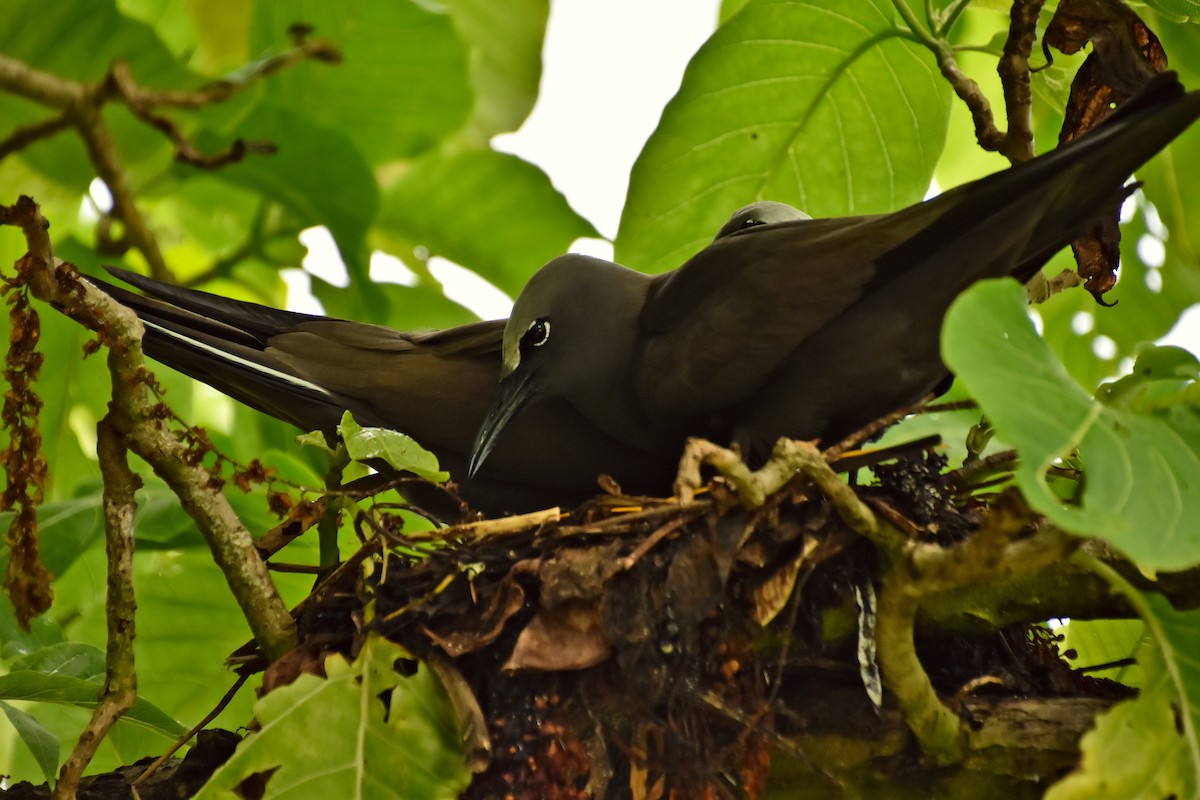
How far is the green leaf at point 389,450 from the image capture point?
202 cm

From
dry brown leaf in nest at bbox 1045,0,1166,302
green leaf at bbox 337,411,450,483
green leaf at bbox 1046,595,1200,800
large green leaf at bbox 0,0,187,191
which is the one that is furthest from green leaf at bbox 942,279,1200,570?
large green leaf at bbox 0,0,187,191

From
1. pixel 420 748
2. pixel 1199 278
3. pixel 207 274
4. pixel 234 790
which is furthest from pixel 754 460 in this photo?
pixel 207 274

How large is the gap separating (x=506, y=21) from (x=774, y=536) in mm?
2338

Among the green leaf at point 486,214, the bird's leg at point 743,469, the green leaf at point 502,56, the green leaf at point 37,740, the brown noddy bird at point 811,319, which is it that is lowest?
the green leaf at point 37,740

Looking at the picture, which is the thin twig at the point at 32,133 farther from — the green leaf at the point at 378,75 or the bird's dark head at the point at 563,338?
the bird's dark head at the point at 563,338

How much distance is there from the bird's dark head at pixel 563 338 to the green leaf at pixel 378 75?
2.37 ft

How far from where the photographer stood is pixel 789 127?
294 cm

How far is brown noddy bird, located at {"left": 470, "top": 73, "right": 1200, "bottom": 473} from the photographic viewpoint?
1.97m

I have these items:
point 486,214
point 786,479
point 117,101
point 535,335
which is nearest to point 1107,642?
point 786,479

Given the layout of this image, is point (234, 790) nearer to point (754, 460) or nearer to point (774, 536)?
point (774, 536)

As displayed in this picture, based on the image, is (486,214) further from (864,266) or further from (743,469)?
(743,469)

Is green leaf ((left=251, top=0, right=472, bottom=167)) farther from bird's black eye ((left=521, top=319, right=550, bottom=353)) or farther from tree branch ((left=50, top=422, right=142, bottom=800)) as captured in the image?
tree branch ((left=50, top=422, right=142, bottom=800))

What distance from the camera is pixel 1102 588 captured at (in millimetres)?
1835

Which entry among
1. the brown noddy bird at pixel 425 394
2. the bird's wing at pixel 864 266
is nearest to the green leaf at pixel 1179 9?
the bird's wing at pixel 864 266
